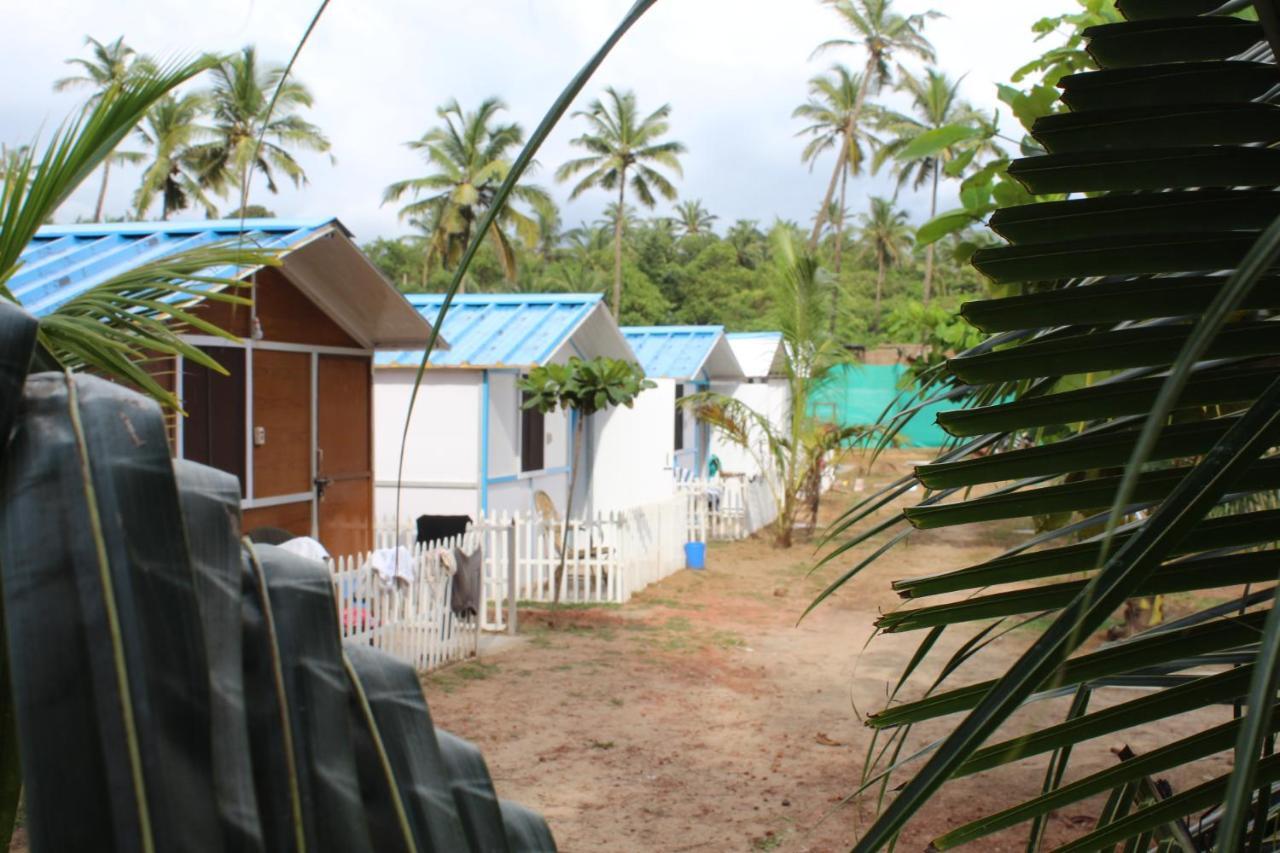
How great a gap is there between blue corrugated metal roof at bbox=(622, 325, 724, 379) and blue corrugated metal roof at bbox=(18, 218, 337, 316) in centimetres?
1202

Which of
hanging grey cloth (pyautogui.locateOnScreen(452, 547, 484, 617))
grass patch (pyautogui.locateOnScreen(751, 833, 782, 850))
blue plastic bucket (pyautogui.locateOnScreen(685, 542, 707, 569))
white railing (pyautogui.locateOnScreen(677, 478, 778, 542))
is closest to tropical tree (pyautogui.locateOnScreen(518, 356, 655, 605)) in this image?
hanging grey cloth (pyautogui.locateOnScreen(452, 547, 484, 617))

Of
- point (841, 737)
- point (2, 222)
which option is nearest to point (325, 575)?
point (2, 222)

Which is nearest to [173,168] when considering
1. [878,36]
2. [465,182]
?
[465,182]

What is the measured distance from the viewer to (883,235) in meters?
56.7

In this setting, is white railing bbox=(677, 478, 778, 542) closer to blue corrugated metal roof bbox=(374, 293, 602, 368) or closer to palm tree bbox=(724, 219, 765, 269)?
blue corrugated metal roof bbox=(374, 293, 602, 368)

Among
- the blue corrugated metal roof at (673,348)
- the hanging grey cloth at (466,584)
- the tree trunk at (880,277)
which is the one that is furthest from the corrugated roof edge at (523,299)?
the tree trunk at (880,277)

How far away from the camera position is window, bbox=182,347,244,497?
8.50m

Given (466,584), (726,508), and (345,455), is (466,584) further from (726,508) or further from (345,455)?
(726,508)

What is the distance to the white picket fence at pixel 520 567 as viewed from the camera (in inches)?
354

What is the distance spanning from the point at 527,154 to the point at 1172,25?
449mm

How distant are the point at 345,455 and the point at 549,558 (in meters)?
3.01

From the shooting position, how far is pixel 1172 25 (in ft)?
2.23

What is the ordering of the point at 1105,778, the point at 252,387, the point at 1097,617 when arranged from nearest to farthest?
the point at 1097,617 < the point at 1105,778 < the point at 252,387

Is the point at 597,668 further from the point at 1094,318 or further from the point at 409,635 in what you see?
the point at 1094,318
